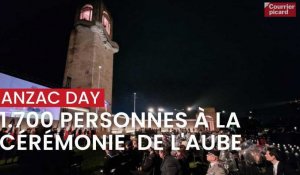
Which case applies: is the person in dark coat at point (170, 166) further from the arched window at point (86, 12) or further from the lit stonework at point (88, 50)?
the arched window at point (86, 12)

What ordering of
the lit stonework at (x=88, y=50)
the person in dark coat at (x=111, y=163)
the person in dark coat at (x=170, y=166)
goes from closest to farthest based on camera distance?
1. the person in dark coat at (x=170, y=166)
2. the person in dark coat at (x=111, y=163)
3. the lit stonework at (x=88, y=50)

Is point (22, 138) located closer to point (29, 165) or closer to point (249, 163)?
point (29, 165)

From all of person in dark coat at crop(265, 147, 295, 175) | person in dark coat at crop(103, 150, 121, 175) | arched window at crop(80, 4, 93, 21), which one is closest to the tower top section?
arched window at crop(80, 4, 93, 21)

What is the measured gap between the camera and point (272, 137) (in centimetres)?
2939

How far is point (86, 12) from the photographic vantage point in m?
52.9

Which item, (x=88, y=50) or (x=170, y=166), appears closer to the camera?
(x=170, y=166)

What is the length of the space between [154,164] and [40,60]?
30.8m

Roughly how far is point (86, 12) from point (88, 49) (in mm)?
8294

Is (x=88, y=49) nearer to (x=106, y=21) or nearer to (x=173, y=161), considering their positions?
(x=106, y=21)

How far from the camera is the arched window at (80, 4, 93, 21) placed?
2055 inches

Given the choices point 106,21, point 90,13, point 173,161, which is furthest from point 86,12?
point 173,161

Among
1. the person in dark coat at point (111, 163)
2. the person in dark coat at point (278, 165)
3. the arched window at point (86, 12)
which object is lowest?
the person in dark coat at point (111, 163)

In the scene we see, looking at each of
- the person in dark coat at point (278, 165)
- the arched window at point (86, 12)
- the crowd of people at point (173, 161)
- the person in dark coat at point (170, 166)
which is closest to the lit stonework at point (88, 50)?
the arched window at point (86, 12)

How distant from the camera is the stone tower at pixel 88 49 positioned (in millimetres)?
49441
